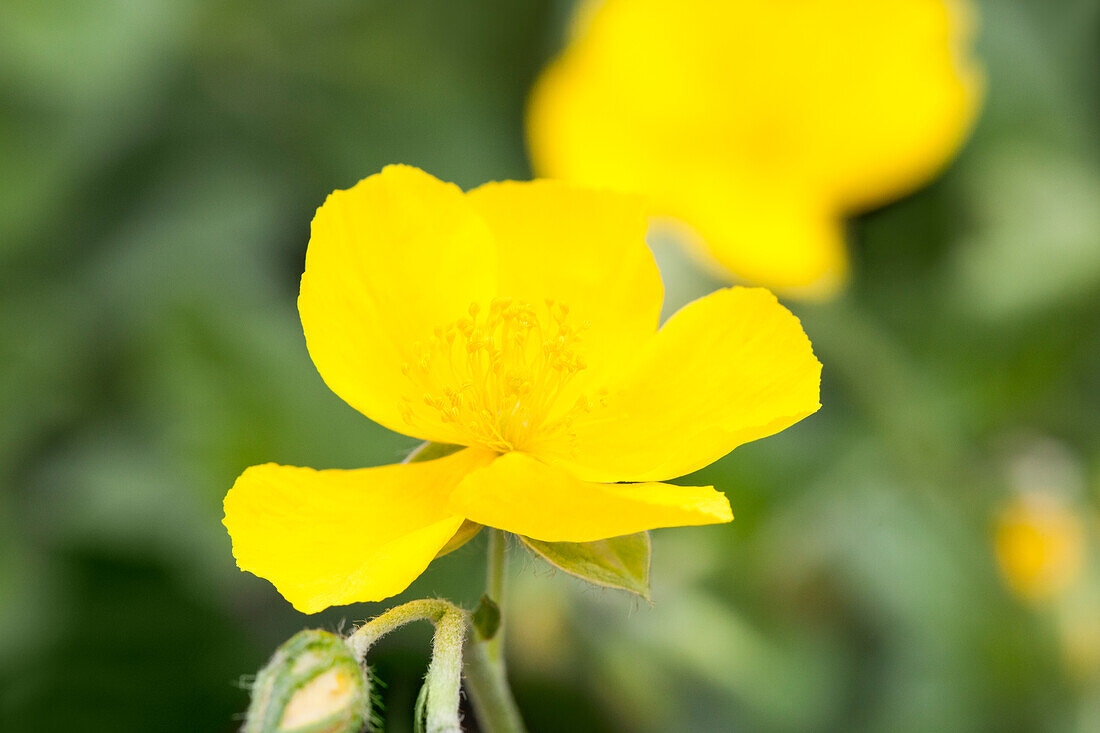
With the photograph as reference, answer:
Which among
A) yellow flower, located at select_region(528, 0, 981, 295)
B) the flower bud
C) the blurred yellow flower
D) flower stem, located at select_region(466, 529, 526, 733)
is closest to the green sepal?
flower stem, located at select_region(466, 529, 526, 733)

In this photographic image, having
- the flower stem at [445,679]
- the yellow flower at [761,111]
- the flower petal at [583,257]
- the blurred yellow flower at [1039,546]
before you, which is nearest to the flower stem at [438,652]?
the flower stem at [445,679]

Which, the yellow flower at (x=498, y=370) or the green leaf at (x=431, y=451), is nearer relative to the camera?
the yellow flower at (x=498, y=370)

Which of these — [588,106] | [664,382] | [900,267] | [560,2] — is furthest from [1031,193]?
[664,382]

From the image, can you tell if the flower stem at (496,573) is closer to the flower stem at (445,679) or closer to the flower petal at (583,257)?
the flower stem at (445,679)

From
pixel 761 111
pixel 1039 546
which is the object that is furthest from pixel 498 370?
pixel 761 111

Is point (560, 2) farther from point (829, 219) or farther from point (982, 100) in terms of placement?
point (982, 100)

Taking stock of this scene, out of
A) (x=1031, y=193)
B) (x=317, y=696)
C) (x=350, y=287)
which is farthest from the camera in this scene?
(x=1031, y=193)

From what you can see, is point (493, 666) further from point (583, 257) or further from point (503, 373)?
point (583, 257)
